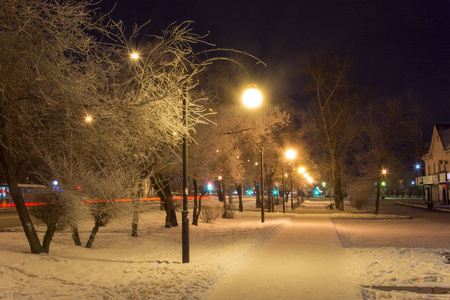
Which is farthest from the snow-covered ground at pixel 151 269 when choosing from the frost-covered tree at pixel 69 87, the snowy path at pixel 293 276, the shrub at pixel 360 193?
the shrub at pixel 360 193

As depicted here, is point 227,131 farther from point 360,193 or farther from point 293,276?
point 360,193

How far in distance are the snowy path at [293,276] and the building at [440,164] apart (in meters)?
49.2

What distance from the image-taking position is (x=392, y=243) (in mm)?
15547

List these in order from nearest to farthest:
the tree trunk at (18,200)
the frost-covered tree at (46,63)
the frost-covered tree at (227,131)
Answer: the frost-covered tree at (46,63) → the tree trunk at (18,200) → the frost-covered tree at (227,131)

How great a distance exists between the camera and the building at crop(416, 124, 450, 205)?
56.8m

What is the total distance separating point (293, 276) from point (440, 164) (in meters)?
58.1

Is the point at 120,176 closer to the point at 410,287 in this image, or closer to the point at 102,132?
the point at 102,132

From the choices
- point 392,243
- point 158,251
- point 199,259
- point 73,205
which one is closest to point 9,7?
point 73,205

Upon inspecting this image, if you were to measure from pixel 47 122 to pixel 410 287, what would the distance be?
8.22 m

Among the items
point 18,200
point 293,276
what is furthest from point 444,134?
point 18,200

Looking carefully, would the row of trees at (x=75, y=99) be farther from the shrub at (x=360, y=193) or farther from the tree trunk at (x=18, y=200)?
the shrub at (x=360, y=193)

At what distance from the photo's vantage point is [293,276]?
9.11 metres

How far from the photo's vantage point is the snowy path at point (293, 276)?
24.9 feet

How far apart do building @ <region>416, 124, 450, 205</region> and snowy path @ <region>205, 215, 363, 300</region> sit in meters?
49.2
